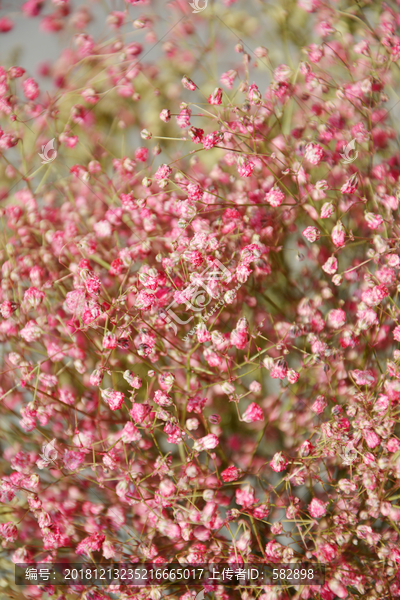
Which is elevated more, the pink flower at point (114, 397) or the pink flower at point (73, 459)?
the pink flower at point (114, 397)

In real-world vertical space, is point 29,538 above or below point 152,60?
below

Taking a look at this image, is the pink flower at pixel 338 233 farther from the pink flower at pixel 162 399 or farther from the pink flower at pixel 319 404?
Result: the pink flower at pixel 162 399

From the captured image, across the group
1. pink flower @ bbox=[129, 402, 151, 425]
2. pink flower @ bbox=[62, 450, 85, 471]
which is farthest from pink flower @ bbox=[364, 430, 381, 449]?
pink flower @ bbox=[62, 450, 85, 471]

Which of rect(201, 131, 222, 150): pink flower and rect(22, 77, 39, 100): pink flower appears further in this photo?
rect(22, 77, 39, 100): pink flower

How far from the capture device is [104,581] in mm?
832

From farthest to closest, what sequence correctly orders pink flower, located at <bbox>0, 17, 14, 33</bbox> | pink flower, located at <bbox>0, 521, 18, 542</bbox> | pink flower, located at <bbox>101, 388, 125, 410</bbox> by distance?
pink flower, located at <bbox>0, 17, 14, 33</bbox> → pink flower, located at <bbox>0, 521, 18, 542</bbox> → pink flower, located at <bbox>101, 388, 125, 410</bbox>

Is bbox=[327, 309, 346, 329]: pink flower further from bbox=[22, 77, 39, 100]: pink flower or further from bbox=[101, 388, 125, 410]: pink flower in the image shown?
bbox=[22, 77, 39, 100]: pink flower

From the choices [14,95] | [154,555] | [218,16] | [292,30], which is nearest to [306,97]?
[292,30]

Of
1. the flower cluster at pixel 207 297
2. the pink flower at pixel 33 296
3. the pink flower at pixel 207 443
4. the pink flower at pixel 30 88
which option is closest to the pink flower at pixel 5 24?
the flower cluster at pixel 207 297

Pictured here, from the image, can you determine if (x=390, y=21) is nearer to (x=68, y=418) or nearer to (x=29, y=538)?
(x=68, y=418)

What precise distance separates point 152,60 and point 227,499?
3.09 feet

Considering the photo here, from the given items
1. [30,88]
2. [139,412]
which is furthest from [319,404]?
[30,88]

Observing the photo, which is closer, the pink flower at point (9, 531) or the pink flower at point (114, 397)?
the pink flower at point (114, 397)

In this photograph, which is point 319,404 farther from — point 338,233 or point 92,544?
point 92,544
